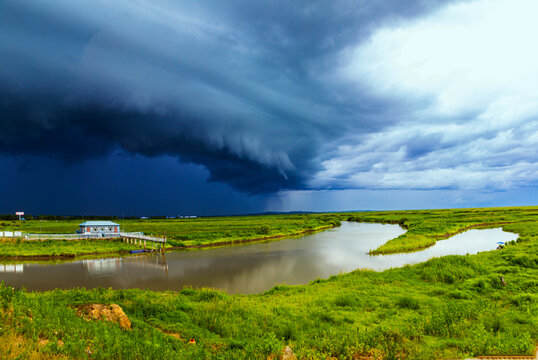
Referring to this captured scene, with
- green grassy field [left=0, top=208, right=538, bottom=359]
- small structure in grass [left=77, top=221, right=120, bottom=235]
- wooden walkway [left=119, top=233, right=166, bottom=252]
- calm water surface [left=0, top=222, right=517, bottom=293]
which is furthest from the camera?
small structure in grass [left=77, top=221, right=120, bottom=235]

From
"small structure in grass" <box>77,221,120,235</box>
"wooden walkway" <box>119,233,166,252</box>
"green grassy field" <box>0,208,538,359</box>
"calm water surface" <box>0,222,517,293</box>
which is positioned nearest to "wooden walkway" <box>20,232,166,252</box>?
"wooden walkway" <box>119,233,166,252</box>

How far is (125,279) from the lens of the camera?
24.6 m

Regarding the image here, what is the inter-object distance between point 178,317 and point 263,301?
502 centimetres

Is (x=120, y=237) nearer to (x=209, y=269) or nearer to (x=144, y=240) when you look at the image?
(x=144, y=240)

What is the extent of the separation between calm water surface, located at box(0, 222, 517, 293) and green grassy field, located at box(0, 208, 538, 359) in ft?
21.0

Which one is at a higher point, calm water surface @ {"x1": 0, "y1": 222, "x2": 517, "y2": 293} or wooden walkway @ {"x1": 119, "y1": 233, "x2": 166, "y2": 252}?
wooden walkway @ {"x1": 119, "y1": 233, "x2": 166, "y2": 252}

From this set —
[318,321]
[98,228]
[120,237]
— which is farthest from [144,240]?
[318,321]

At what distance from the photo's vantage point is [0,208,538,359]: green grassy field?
6.57 metres

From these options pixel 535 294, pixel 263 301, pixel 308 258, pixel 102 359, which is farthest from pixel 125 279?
pixel 535 294

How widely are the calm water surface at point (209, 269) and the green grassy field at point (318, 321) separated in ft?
21.0

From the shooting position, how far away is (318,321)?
11.0m

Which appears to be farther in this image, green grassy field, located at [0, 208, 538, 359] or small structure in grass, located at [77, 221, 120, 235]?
small structure in grass, located at [77, 221, 120, 235]

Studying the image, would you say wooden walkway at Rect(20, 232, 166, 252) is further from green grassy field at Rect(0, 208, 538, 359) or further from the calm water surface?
green grassy field at Rect(0, 208, 538, 359)

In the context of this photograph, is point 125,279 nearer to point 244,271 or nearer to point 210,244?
point 244,271
